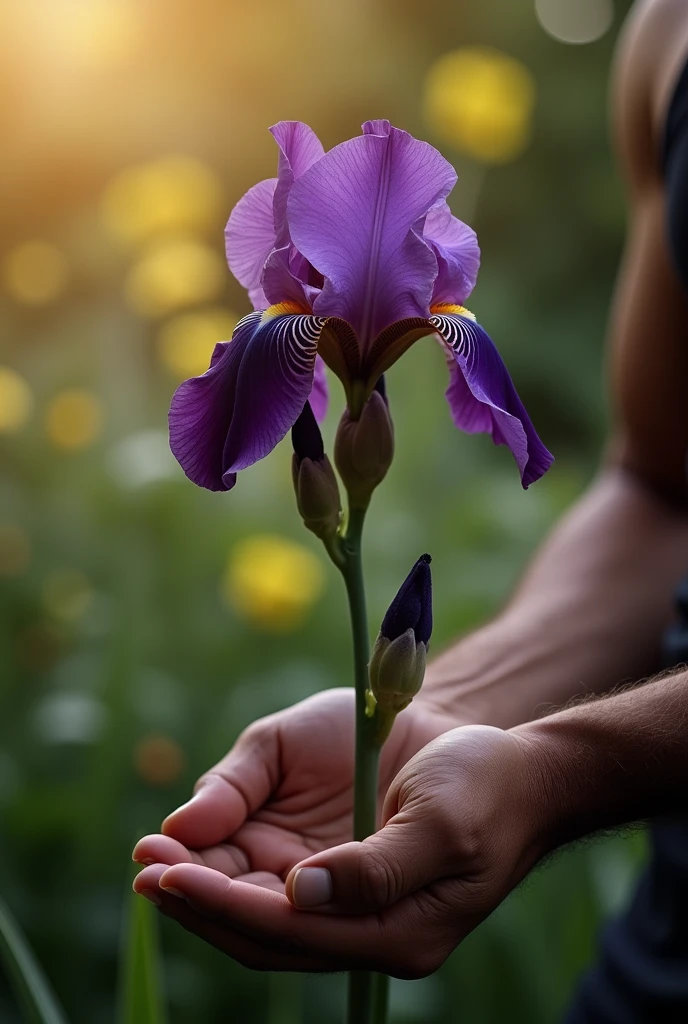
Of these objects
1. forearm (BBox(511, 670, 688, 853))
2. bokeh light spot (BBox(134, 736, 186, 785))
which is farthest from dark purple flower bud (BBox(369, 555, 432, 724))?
bokeh light spot (BBox(134, 736, 186, 785))

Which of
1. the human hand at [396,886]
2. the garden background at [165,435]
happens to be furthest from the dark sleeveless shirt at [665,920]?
the human hand at [396,886]

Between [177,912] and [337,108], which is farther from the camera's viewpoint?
[337,108]

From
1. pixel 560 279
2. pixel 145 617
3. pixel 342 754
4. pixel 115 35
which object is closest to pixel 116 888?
pixel 145 617

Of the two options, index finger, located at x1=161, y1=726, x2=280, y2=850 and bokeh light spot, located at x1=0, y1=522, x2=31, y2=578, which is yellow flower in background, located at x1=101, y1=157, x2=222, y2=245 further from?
index finger, located at x1=161, y1=726, x2=280, y2=850

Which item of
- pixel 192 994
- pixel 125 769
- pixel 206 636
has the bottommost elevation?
pixel 192 994

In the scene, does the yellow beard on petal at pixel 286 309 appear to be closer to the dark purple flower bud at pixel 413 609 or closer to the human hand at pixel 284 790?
the dark purple flower bud at pixel 413 609

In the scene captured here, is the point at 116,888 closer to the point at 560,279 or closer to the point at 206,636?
the point at 206,636
